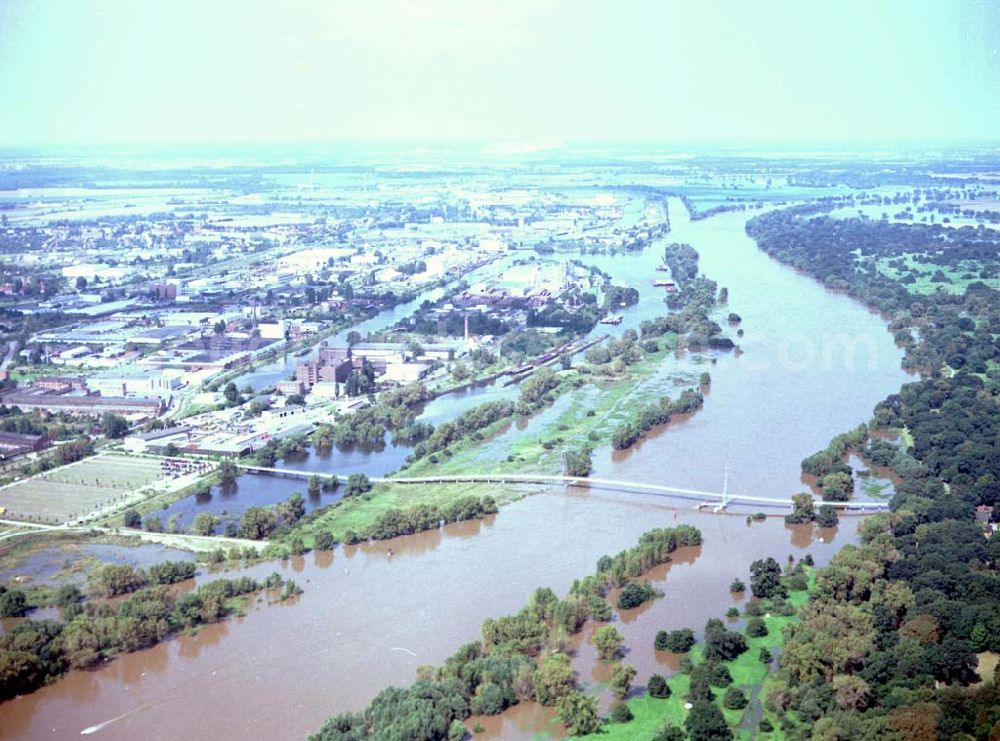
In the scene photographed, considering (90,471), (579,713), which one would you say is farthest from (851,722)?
(90,471)

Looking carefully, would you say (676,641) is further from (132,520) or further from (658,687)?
(132,520)

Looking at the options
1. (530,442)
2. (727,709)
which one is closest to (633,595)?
(727,709)

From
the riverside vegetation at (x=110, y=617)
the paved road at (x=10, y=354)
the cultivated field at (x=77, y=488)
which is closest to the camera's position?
the riverside vegetation at (x=110, y=617)

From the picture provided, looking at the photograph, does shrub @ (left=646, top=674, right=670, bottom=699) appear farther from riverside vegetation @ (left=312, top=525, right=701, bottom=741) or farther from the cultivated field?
the cultivated field

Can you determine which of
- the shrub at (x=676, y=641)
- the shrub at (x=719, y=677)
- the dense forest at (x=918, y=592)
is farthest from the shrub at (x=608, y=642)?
the dense forest at (x=918, y=592)

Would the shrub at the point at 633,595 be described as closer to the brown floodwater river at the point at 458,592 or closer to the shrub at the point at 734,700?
the brown floodwater river at the point at 458,592
